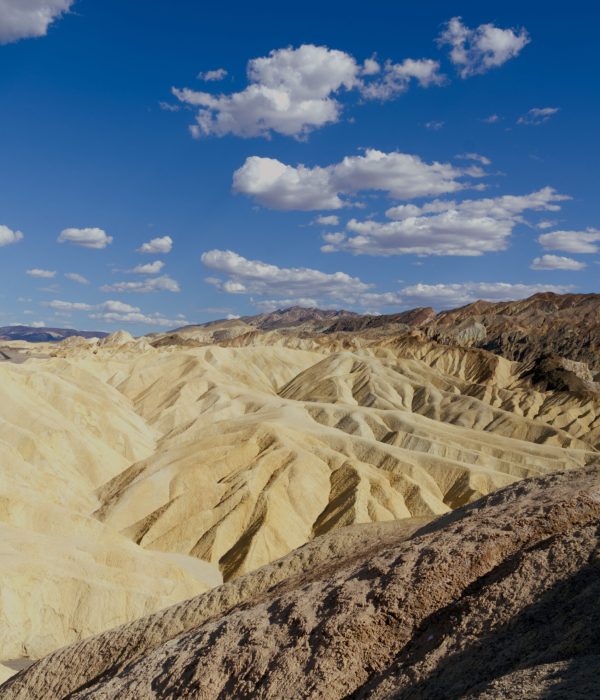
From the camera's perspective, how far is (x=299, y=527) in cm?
5456

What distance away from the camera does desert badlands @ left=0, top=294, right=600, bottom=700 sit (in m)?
11.8

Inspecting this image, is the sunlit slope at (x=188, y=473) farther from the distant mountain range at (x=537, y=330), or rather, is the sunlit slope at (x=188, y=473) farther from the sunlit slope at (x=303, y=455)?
the distant mountain range at (x=537, y=330)

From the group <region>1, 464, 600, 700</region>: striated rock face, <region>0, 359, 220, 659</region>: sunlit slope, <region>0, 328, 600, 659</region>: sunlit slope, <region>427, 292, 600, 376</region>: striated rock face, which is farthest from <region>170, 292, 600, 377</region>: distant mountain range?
<region>1, 464, 600, 700</region>: striated rock face

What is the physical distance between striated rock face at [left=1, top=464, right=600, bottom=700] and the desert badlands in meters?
0.04

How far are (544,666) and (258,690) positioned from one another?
19.6 feet

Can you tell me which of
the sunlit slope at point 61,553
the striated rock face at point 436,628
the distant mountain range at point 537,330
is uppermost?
the distant mountain range at point 537,330

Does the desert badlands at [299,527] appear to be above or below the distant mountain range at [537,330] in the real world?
below

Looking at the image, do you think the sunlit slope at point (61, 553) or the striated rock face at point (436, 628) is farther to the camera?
the sunlit slope at point (61, 553)

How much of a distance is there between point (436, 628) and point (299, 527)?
4384 centimetres

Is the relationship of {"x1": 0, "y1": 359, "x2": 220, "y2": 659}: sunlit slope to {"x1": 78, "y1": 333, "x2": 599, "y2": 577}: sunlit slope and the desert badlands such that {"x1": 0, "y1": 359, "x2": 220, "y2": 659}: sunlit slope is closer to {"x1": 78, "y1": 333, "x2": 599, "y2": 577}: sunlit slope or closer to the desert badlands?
the desert badlands

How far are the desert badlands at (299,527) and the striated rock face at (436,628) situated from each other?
4 cm

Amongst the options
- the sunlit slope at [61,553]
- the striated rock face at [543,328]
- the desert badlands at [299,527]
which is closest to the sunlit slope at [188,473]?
the sunlit slope at [61,553]

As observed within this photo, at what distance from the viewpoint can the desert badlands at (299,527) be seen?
11.8 meters

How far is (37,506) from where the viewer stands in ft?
141
